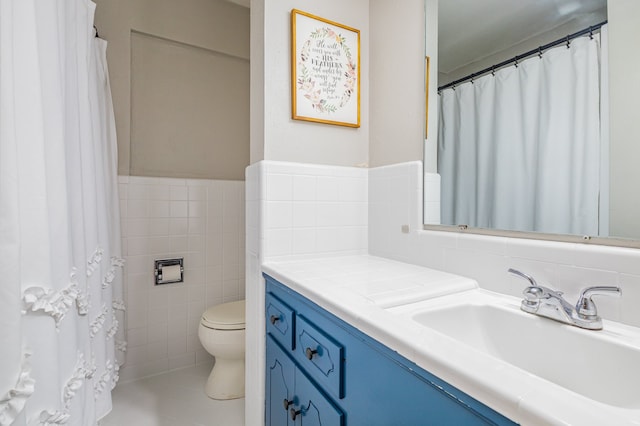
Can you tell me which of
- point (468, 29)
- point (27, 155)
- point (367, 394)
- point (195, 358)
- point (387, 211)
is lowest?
A: point (195, 358)

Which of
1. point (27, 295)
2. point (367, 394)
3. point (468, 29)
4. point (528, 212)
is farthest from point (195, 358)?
point (468, 29)

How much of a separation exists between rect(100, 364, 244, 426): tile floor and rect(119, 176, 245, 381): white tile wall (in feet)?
0.41

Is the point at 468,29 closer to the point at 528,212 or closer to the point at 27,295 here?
the point at 528,212

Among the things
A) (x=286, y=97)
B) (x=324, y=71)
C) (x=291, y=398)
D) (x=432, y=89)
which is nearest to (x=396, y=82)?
(x=432, y=89)

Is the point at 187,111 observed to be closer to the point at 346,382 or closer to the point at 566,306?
the point at 346,382

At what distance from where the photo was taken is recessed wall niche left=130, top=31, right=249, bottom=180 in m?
1.92

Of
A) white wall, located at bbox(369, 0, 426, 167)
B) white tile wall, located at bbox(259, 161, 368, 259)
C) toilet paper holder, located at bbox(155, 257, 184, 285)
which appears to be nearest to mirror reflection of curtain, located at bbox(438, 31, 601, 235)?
white wall, located at bbox(369, 0, 426, 167)

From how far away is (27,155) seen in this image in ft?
2.43

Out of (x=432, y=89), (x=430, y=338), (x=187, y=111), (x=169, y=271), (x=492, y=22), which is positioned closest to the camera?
(x=430, y=338)

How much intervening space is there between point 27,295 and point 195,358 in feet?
5.05

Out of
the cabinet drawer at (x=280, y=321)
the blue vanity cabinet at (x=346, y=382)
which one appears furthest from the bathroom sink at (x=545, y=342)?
the cabinet drawer at (x=280, y=321)

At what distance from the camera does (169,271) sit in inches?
76.2

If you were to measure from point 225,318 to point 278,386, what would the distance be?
756mm

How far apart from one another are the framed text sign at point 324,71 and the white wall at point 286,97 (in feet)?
0.11
